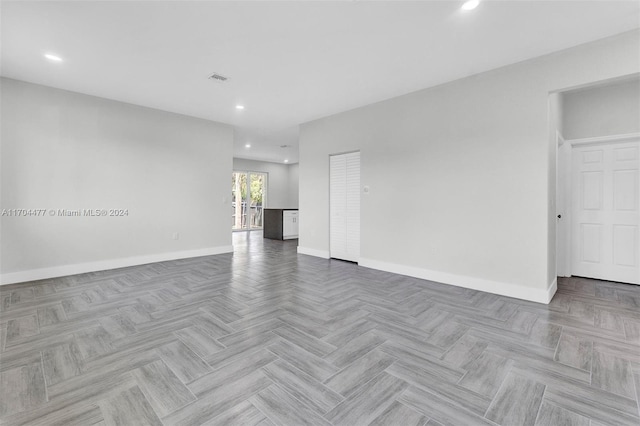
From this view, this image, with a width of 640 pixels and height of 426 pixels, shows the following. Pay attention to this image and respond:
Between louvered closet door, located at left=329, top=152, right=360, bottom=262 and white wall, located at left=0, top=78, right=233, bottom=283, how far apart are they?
2.55 m

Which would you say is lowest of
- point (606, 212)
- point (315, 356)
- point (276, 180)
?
point (315, 356)

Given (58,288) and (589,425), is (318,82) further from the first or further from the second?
(58,288)

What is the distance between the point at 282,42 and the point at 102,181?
12.8ft

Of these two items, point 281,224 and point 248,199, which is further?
point 248,199

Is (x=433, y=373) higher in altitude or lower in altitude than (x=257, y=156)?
lower

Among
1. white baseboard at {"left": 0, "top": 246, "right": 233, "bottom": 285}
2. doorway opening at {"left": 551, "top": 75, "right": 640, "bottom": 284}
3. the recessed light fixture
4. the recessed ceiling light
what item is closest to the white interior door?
doorway opening at {"left": 551, "top": 75, "right": 640, "bottom": 284}

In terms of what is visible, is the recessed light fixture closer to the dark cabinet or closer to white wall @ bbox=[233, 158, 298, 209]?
the dark cabinet

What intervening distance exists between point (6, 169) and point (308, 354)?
196 inches

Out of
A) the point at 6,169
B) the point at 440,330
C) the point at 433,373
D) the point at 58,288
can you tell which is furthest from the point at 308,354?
the point at 6,169

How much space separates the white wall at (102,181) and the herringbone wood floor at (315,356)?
0.86 m

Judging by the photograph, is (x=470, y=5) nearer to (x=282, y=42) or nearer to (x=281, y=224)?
(x=282, y=42)

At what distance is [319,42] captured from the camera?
296cm

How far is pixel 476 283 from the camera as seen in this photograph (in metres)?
3.69

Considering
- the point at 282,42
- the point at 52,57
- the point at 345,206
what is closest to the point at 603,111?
the point at 345,206
